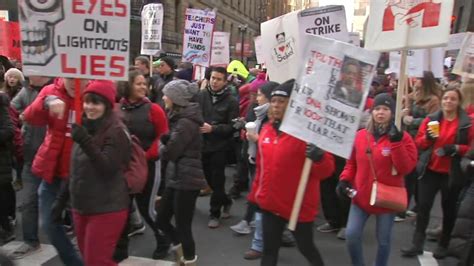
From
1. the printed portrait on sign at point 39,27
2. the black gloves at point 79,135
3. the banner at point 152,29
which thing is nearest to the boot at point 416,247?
the black gloves at point 79,135

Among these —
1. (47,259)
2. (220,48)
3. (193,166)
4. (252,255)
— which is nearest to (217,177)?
(252,255)

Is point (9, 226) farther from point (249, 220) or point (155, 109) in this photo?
point (249, 220)

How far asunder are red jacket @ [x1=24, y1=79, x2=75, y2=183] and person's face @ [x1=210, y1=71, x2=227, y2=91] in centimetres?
224

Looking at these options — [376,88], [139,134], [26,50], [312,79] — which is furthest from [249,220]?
[376,88]

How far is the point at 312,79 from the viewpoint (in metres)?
3.54

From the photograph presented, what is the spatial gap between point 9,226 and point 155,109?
2.11 m

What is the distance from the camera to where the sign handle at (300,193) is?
11.3 ft

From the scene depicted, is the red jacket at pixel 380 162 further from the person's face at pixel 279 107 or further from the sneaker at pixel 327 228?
the sneaker at pixel 327 228

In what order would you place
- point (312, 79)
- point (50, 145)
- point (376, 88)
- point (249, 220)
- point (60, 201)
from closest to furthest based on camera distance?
1. point (312, 79)
2. point (60, 201)
3. point (50, 145)
4. point (249, 220)
5. point (376, 88)

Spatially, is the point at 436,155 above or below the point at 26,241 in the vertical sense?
above

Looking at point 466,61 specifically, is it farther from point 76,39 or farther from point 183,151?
point 76,39

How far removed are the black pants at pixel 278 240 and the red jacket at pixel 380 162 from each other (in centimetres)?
66

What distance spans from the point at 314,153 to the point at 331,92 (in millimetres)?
457

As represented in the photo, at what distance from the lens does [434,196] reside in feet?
16.5
